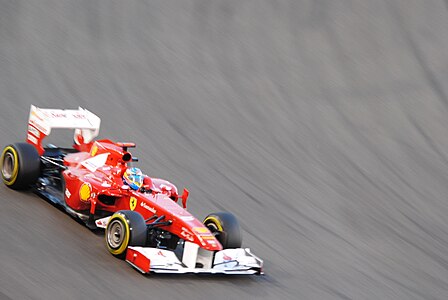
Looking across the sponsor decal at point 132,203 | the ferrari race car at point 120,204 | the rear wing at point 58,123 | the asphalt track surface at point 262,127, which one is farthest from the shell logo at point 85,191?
the rear wing at point 58,123

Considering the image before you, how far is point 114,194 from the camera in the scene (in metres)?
→ 12.9

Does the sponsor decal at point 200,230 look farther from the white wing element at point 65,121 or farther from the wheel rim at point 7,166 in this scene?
the wheel rim at point 7,166

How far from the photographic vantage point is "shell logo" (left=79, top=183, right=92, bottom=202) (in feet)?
42.0

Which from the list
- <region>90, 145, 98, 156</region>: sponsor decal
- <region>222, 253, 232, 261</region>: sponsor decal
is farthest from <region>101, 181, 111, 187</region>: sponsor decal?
<region>222, 253, 232, 261</region>: sponsor decal

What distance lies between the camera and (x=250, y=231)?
1458 centimetres

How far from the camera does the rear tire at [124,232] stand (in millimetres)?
11837

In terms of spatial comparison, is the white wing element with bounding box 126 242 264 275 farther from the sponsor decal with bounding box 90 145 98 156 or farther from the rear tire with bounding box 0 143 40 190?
the rear tire with bounding box 0 143 40 190

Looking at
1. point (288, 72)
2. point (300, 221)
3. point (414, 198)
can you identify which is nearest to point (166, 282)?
point (300, 221)

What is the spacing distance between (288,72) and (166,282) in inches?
420

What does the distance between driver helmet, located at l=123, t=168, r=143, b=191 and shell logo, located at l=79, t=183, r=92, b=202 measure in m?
0.52

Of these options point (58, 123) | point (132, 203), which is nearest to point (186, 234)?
point (132, 203)

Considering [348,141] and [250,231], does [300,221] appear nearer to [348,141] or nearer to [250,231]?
[250,231]

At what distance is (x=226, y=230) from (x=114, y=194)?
1.61m

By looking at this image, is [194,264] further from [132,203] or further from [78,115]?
[78,115]
